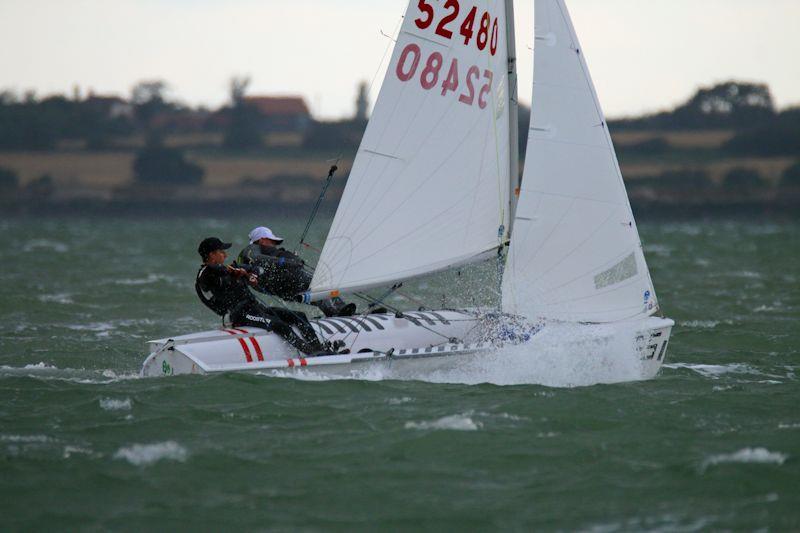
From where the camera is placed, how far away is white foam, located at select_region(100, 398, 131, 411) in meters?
9.78

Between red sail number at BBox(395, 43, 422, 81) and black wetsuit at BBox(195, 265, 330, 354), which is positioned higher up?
red sail number at BBox(395, 43, 422, 81)

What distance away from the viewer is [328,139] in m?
96.6

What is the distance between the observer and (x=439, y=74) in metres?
11.3

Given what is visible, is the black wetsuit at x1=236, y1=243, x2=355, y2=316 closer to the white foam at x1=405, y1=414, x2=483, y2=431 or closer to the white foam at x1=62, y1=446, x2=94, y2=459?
the white foam at x1=405, y1=414, x2=483, y2=431

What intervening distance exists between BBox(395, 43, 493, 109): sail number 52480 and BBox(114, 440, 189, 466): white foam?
426 centimetres

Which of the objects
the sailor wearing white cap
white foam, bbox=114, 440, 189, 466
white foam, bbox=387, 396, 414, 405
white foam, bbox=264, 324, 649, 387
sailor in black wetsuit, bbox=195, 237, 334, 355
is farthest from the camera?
the sailor wearing white cap

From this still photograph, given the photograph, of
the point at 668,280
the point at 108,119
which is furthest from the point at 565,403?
the point at 108,119

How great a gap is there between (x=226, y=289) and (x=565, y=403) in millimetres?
3188

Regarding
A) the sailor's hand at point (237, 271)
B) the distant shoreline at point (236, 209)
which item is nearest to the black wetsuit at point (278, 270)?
the sailor's hand at point (237, 271)

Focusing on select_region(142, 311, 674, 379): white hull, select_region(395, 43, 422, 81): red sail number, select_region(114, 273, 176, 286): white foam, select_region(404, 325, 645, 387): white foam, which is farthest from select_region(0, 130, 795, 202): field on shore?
select_region(404, 325, 645, 387): white foam

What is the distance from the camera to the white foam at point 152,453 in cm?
838

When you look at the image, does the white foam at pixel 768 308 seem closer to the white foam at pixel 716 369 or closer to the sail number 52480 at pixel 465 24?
the white foam at pixel 716 369

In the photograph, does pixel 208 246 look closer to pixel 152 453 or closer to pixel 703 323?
pixel 152 453

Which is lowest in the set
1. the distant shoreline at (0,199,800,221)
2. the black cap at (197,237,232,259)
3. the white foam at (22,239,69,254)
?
the black cap at (197,237,232,259)
